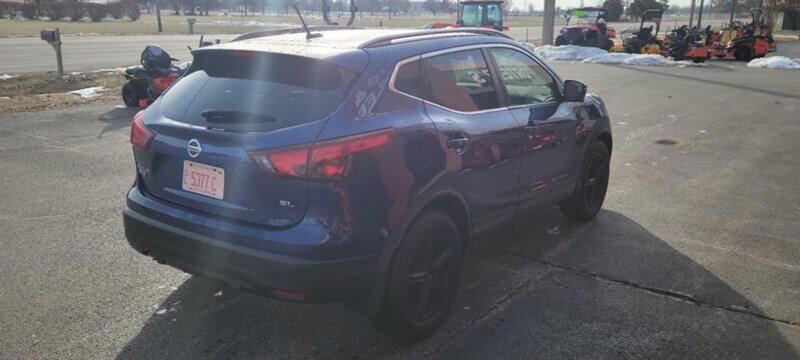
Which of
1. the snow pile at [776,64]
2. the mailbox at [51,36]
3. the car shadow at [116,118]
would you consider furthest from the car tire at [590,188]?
the snow pile at [776,64]

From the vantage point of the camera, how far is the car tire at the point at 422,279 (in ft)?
10.6

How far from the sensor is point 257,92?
3203 millimetres

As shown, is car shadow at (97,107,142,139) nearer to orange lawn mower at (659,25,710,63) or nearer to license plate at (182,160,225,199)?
license plate at (182,160,225,199)

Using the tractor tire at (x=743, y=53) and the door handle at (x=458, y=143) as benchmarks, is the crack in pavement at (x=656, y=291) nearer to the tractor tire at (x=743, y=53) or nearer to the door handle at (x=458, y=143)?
the door handle at (x=458, y=143)

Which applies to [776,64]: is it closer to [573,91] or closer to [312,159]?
[573,91]

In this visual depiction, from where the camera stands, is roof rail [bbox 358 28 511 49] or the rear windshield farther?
roof rail [bbox 358 28 511 49]

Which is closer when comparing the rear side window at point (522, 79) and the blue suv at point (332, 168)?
the blue suv at point (332, 168)

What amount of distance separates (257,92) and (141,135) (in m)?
0.80

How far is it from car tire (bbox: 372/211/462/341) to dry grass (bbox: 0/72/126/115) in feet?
32.5

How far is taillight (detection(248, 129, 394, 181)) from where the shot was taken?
2.86 metres

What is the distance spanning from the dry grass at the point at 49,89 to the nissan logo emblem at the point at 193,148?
9.27m

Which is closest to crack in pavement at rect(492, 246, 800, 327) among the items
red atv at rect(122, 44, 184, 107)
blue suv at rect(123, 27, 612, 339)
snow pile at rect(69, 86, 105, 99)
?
blue suv at rect(123, 27, 612, 339)

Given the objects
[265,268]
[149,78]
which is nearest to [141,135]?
[265,268]

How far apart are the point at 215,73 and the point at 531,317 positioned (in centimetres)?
235
